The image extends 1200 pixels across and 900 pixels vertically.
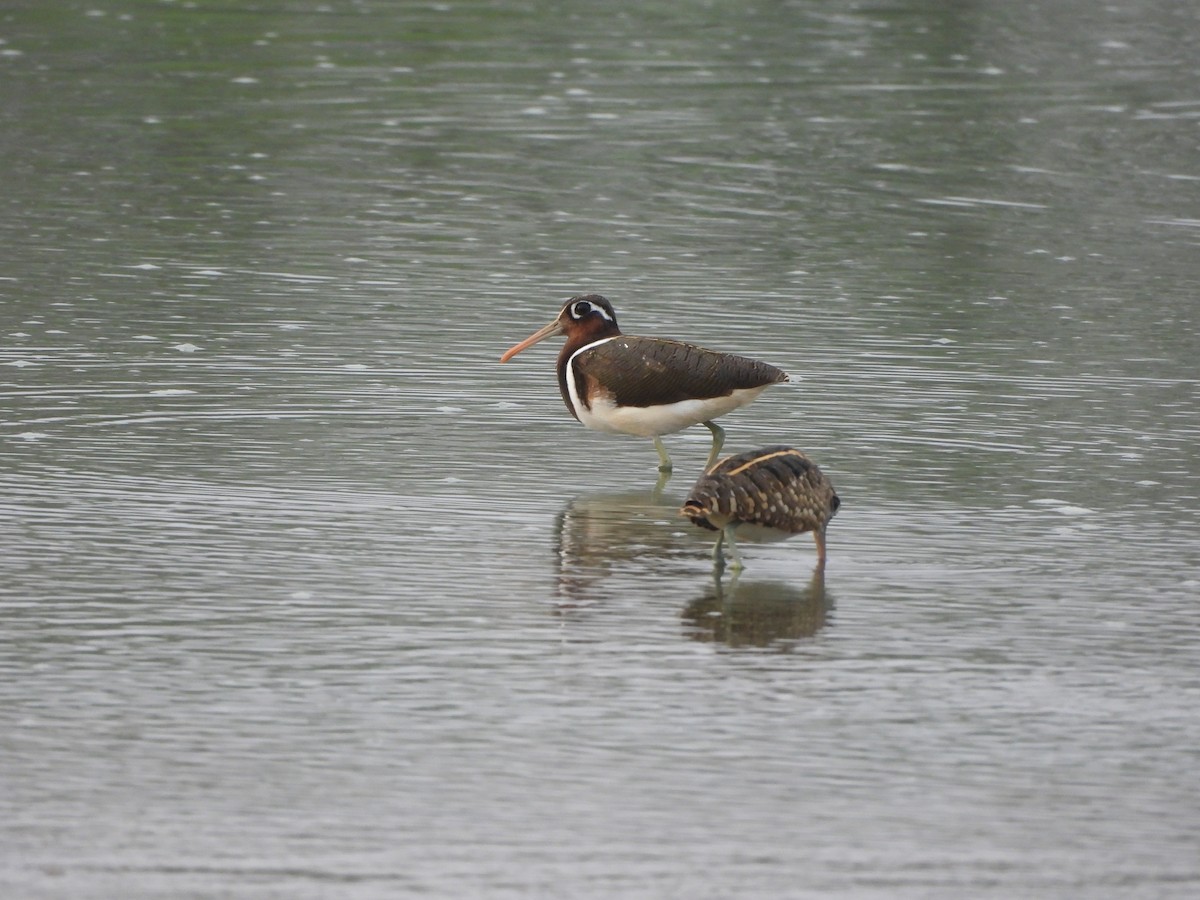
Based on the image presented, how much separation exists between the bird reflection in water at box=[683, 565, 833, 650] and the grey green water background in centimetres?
3

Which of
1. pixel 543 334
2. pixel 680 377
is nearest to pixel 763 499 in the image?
pixel 680 377

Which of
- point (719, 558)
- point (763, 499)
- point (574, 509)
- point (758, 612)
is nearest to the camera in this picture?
point (758, 612)

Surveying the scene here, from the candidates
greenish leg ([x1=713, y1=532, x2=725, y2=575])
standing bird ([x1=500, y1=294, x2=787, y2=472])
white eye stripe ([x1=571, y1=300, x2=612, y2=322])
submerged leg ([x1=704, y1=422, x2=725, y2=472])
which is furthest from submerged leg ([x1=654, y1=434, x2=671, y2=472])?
greenish leg ([x1=713, y1=532, x2=725, y2=575])

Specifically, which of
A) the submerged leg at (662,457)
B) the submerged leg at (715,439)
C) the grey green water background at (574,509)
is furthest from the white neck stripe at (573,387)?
the submerged leg at (715,439)

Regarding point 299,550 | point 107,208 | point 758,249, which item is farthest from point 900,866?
point 107,208

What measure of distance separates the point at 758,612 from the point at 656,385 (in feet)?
8.04

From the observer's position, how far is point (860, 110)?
23.0 meters

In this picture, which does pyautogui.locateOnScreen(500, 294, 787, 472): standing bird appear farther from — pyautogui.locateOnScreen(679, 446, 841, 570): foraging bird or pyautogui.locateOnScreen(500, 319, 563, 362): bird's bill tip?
pyautogui.locateOnScreen(679, 446, 841, 570): foraging bird

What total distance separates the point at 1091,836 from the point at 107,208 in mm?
12703

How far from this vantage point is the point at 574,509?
34.2 ft

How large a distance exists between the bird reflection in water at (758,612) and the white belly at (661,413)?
1936mm

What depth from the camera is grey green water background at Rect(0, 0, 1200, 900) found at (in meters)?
6.66

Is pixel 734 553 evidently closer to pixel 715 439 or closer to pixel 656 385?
pixel 656 385

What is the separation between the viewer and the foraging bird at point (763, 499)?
357 inches
